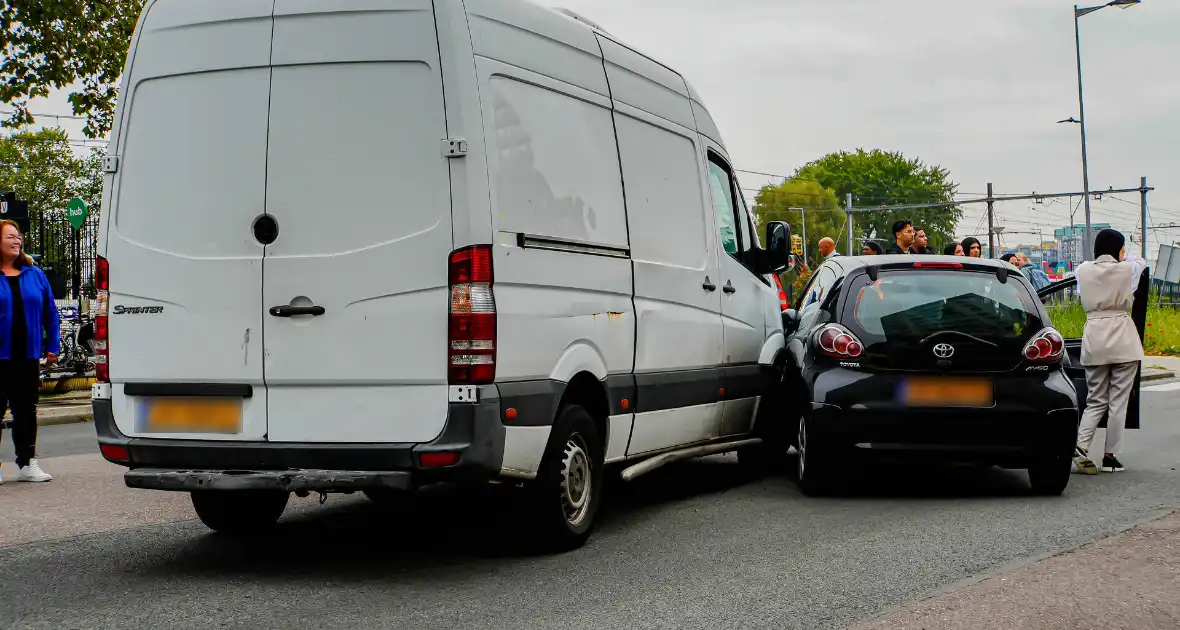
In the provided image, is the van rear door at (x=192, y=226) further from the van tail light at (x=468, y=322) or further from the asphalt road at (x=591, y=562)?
the van tail light at (x=468, y=322)

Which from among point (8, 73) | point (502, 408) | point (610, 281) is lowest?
point (502, 408)

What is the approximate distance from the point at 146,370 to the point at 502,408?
5.26 ft

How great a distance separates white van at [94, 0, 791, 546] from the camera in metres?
5.62

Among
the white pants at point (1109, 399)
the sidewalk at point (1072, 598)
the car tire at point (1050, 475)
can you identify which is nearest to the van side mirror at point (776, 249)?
the car tire at point (1050, 475)

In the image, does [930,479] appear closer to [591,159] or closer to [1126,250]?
[1126,250]

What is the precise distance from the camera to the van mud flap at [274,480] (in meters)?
5.58

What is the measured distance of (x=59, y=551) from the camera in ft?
21.5

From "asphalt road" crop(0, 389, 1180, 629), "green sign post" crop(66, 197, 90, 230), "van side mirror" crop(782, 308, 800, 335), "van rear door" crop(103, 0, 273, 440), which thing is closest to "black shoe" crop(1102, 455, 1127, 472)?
"asphalt road" crop(0, 389, 1180, 629)

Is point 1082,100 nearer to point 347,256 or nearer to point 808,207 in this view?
point 347,256

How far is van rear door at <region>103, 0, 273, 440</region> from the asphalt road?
753 mm

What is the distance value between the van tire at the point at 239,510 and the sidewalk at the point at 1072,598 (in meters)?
3.47

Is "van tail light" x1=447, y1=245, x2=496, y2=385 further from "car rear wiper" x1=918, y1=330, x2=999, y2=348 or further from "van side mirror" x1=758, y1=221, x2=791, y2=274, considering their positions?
"van side mirror" x1=758, y1=221, x2=791, y2=274

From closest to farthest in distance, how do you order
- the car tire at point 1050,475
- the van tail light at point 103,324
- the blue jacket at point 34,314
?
the van tail light at point 103,324 < the car tire at point 1050,475 < the blue jacket at point 34,314

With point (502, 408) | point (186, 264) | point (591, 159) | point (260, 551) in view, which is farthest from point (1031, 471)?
point (186, 264)
